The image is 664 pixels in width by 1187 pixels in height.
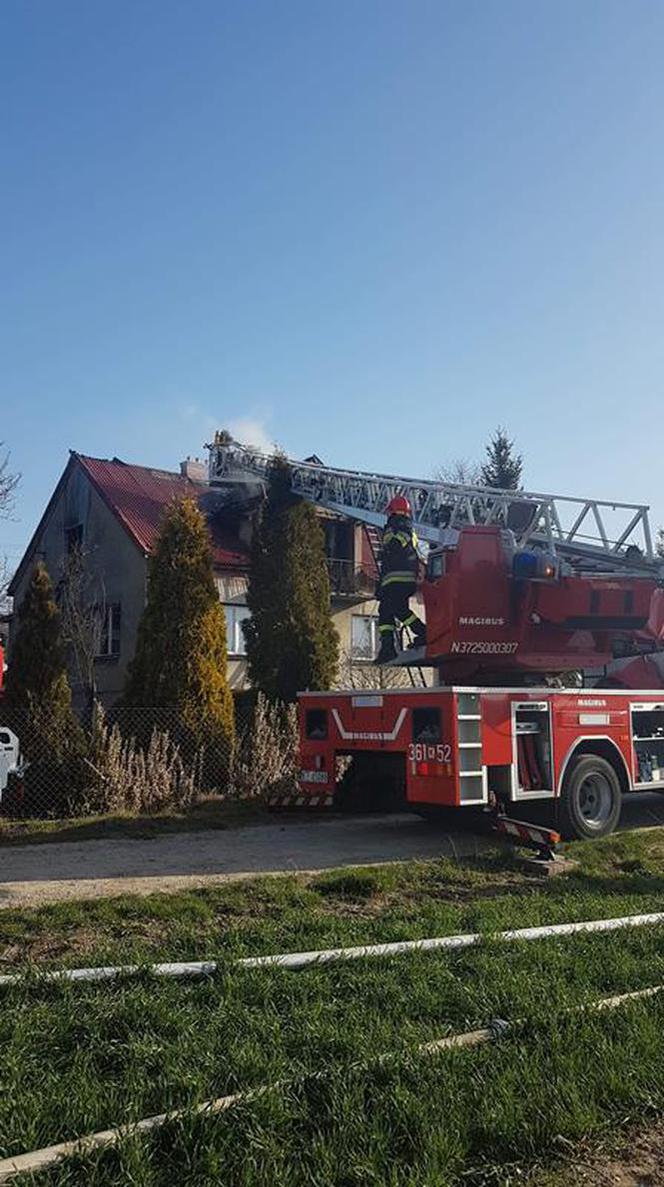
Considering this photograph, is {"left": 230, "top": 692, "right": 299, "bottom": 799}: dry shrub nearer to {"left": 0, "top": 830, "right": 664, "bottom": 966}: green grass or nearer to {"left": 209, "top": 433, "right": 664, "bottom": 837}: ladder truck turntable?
{"left": 209, "top": 433, "right": 664, "bottom": 837}: ladder truck turntable

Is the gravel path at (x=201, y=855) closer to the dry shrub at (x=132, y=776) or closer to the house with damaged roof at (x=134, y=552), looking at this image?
the dry shrub at (x=132, y=776)

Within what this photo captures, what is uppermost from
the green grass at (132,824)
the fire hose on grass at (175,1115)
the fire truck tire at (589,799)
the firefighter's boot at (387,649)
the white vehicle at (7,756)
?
the firefighter's boot at (387,649)

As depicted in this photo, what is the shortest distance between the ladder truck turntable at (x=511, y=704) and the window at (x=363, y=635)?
1803 cm

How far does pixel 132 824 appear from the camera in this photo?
39.0 feet

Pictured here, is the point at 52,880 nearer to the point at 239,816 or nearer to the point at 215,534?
the point at 239,816

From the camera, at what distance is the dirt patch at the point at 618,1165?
124 inches

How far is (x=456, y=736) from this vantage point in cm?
968

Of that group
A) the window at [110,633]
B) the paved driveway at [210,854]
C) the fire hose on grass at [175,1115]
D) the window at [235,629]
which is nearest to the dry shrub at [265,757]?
the paved driveway at [210,854]

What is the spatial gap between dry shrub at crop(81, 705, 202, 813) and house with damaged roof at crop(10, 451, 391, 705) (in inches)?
466

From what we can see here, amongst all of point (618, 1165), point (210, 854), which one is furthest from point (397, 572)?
point (618, 1165)

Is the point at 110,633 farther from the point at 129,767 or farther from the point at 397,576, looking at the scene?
the point at 397,576

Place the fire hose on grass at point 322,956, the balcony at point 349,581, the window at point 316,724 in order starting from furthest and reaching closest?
the balcony at point 349,581
the window at point 316,724
the fire hose on grass at point 322,956

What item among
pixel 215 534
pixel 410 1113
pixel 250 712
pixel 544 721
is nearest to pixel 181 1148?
pixel 410 1113

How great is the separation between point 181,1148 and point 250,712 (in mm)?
14137
